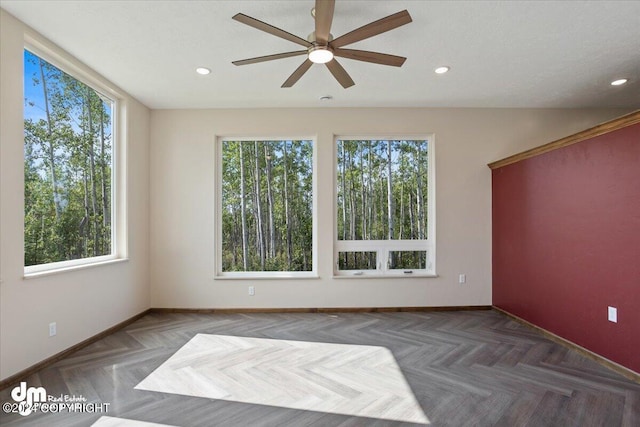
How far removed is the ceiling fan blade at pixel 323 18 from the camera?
70.7 inches

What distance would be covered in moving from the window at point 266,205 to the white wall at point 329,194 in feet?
0.64

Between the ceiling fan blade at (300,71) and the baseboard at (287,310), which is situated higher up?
the ceiling fan blade at (300,71)

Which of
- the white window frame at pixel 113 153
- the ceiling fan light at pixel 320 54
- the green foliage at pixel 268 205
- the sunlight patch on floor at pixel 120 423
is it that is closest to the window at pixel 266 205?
the green foliage at pixel 268 205

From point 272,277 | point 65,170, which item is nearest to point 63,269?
point 65,170

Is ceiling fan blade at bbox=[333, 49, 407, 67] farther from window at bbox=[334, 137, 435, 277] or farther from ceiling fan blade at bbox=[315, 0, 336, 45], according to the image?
window at bbox=[334, 137, 435, 277]

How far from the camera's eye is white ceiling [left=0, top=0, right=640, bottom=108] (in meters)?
2.32

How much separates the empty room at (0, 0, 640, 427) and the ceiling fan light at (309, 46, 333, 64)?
2 cm

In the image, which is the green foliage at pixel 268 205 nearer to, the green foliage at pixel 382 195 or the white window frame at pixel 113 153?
the green foliage at pixel 382 195

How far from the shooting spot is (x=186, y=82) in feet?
11.6

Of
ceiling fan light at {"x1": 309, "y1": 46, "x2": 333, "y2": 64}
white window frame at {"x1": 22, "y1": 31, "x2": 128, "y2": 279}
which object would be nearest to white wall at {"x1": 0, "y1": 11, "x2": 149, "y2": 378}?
white window frame at {"x1": 22, "y1": 31, "x2": 128, "y2": 279}

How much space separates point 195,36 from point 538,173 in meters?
3.77

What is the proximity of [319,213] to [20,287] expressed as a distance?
10.1ft

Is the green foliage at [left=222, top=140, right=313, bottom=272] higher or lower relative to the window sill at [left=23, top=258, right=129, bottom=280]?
higher

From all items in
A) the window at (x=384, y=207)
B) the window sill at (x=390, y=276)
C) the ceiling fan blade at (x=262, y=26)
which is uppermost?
the ceiling fan blade at (x=262, y=26)
